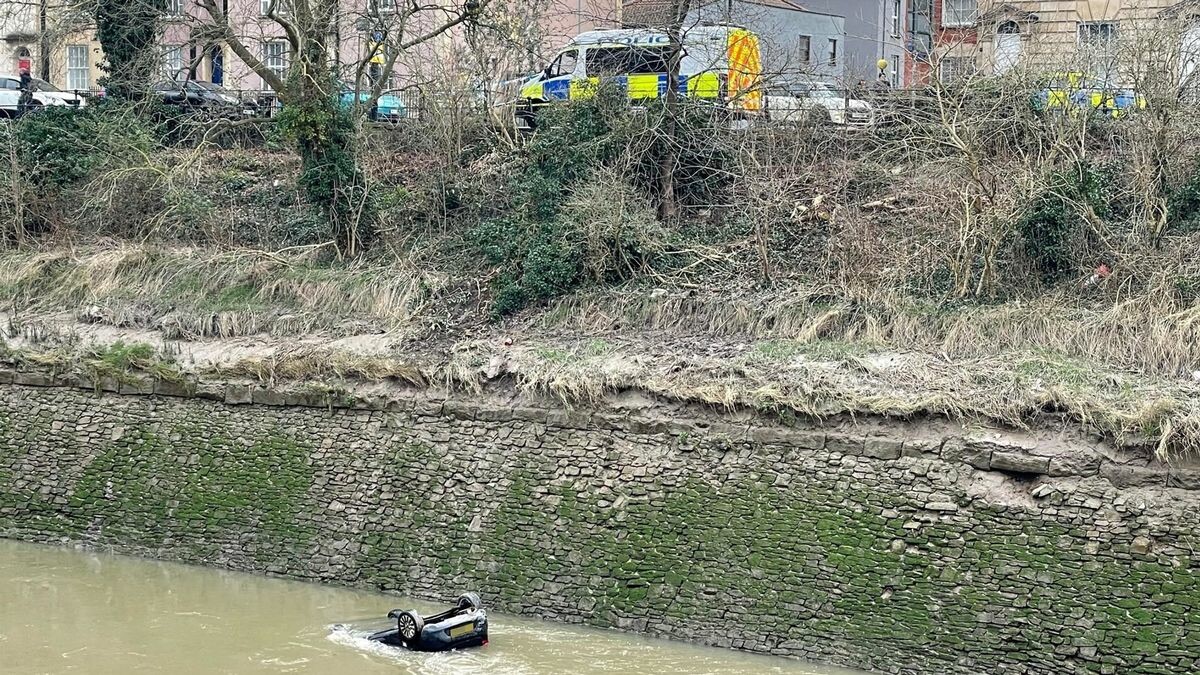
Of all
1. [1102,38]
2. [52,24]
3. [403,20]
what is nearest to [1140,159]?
→ [1102,38]

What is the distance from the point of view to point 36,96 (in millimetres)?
28234

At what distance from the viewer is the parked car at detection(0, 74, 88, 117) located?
26.9 metres

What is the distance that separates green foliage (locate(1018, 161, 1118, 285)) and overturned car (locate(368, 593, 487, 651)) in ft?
27.0

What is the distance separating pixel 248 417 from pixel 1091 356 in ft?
32.0

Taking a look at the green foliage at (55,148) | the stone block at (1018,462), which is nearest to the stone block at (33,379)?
the green foliage at (55,148)

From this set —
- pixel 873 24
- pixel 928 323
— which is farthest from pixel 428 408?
pixel 873 24

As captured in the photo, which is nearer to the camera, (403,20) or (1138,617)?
(1138,617)

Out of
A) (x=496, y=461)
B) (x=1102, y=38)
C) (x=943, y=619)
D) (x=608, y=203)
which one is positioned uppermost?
(x=1102, y=38)

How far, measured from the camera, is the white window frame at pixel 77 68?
37.5m

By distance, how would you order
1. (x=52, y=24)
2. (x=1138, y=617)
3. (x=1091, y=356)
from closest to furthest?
1. (x=1138, y=617)
2. (x=1091, y=356)
3. (x=52, y=24)

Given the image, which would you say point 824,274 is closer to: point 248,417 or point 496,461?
point 496,461

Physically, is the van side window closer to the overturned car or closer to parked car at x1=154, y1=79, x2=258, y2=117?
parked car at x1=154, y1=79, x2=258, y2=117

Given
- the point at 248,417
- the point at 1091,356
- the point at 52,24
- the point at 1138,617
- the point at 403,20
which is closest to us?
the point at 1138,617

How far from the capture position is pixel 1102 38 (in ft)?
63.1
